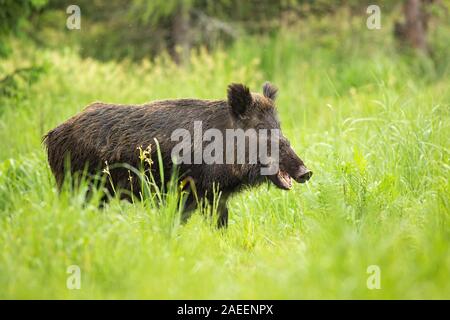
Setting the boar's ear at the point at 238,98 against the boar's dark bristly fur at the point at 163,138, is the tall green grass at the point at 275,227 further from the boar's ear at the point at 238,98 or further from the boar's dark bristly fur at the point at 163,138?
the boar's ear at the point at 238,98

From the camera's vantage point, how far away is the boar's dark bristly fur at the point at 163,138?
5691 mm

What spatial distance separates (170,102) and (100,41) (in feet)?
29.6

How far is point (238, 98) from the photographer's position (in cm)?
565

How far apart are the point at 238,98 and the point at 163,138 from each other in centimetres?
72

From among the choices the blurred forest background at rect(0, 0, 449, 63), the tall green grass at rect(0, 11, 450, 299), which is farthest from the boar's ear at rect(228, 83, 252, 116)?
the blurred forest background at rect(0, 0, 449, 63)

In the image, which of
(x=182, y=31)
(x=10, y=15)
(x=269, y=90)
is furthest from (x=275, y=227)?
(x=182, y=31)

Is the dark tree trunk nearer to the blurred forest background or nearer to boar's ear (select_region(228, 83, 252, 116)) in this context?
the blurred forest background

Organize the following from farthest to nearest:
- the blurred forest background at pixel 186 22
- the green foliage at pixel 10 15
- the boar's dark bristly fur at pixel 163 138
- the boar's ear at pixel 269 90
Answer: the blurred forest background at pixel 186 22, the green foliage at pixel 10 15, the boar's ear at pixel 269 90, the boar's dark bristly fur at pixel 163 138

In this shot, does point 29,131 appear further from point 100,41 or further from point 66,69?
point 100,41

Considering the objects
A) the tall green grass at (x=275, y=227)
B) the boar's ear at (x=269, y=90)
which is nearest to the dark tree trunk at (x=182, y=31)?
the tall green grass at (x=275, y=227)

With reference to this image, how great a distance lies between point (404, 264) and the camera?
12.8ft

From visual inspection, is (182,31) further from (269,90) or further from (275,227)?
(275,227)

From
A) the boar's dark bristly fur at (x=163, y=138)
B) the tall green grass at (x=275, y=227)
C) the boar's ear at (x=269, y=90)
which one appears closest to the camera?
the tall green grass at (x=275, y=227)

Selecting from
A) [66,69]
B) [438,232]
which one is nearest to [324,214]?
[438,232]
